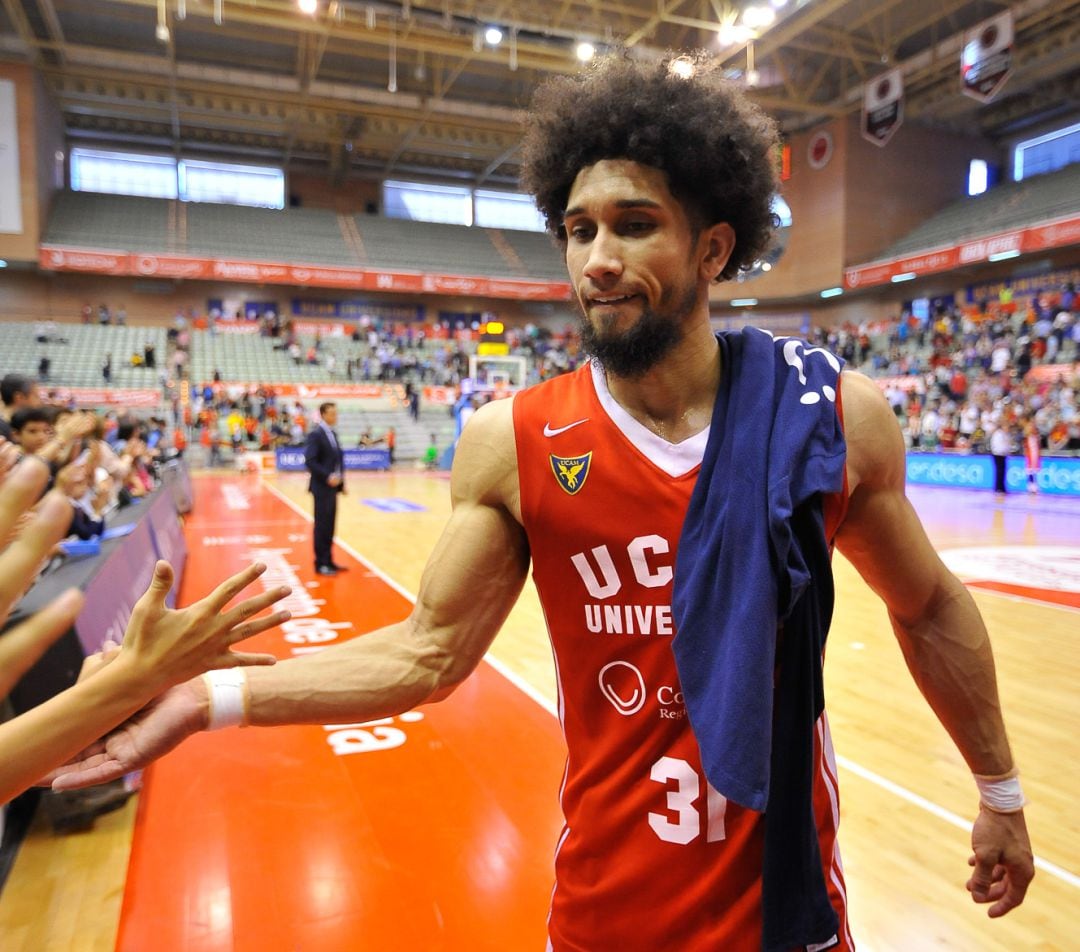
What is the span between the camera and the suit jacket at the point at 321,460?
8047 millimetres

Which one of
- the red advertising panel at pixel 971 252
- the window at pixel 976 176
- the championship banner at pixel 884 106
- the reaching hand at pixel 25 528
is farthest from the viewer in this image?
the window at pixel 976 176

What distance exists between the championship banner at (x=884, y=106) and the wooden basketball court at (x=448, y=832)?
17348 mm

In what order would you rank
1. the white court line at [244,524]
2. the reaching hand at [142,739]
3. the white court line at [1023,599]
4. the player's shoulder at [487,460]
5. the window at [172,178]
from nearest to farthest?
the reaching hand at [142,739], the player's shoulder at [487,460], the white court line at [1023,599], the white court line at [244,524], the window at [172,178]

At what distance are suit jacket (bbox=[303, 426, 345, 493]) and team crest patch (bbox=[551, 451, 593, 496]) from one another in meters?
6.90

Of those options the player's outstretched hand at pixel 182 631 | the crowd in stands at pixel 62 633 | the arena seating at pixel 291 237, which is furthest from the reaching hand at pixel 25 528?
the arena seating at pixel 291 237

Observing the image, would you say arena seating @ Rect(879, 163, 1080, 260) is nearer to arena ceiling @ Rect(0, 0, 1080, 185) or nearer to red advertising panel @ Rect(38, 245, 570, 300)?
arena ceiling @ Rect(0, 0, 1080, 185)

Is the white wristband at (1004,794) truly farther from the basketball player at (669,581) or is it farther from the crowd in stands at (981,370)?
the crowd in stands at (981,370)

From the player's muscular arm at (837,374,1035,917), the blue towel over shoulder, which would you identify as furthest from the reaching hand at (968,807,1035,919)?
the blue towel over shoulder

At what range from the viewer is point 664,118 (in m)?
1.56

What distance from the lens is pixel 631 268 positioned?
1441 millimetres

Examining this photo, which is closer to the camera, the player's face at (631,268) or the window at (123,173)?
the player's face at (631,268)

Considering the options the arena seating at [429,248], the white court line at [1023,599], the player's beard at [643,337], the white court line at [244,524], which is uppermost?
the arena seating at [429,248]

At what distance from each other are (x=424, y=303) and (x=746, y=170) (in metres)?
32.8

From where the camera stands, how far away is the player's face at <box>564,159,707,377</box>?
145 centimetres
